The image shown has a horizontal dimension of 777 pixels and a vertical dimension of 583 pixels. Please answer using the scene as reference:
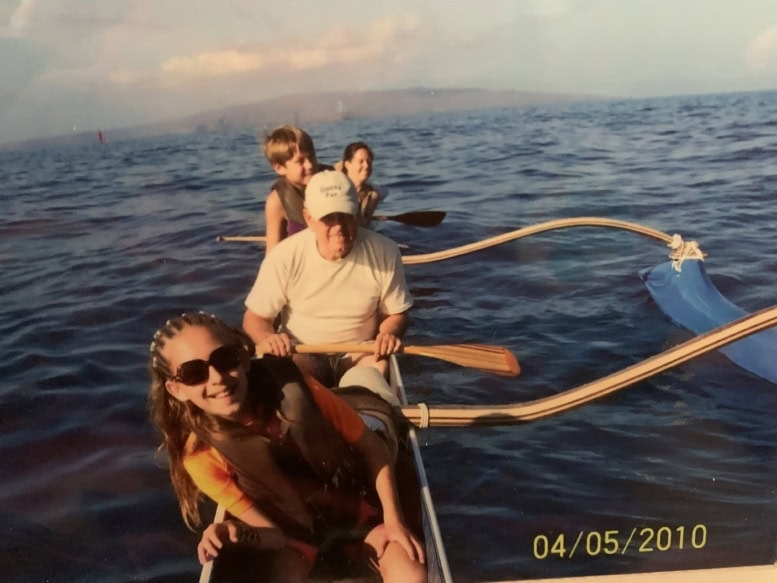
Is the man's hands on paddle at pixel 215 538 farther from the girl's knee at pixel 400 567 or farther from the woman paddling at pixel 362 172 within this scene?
the woman paddling at pixel 362 172

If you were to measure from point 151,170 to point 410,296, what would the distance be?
2.38 feet

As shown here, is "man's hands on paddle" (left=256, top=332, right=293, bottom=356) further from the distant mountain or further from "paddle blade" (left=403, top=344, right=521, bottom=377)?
the distant mountain

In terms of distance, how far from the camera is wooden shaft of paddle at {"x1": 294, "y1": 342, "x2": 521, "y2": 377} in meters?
1.85

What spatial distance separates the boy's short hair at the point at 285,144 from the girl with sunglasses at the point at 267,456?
443mm

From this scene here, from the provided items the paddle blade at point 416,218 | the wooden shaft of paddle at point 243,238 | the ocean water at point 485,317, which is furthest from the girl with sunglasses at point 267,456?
the paddle blade at point 416,218

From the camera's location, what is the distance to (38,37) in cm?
172

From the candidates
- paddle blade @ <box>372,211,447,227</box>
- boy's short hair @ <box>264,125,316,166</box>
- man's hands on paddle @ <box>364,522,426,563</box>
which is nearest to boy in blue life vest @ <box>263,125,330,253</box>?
boy's short hair @ <box>264,125,316,166</box>

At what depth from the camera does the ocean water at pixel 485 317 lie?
178cm

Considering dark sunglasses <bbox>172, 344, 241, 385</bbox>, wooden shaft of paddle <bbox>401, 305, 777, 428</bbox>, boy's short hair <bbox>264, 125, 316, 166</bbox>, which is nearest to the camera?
dark sunglasses <bbox>172, 344, 241, 385</bbox>

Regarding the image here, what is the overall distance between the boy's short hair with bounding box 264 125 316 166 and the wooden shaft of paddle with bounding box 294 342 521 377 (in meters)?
0.47

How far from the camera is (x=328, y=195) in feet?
5.82

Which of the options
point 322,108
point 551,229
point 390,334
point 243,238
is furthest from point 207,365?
point 551,229
